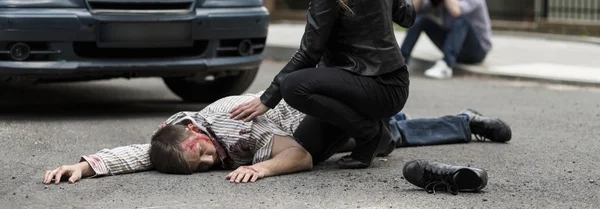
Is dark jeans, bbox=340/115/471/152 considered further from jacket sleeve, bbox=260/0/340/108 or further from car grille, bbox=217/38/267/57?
car grille, bbox=217/38/267/57

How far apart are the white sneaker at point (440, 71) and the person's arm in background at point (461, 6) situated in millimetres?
509

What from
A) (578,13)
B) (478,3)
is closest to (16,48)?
(478,3)

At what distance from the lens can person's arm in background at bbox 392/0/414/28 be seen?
5.76 m

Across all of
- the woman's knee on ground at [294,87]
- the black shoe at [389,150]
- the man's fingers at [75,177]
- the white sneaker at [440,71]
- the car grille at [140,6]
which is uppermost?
the woman's knee on ground at [294,87]

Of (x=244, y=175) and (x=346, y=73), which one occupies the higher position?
(x=346, y=73)

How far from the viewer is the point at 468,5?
11.0 metres

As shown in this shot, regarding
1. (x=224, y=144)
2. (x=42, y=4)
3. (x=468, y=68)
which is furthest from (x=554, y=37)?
(x=224, y=144)

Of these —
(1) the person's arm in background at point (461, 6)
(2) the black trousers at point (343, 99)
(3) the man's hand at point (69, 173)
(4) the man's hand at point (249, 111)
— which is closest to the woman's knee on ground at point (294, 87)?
(2) the black trousers at point (343, 99)

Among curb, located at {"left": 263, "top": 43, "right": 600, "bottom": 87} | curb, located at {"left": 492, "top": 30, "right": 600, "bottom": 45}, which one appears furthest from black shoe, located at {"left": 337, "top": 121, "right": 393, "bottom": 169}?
curb, located at {"left": 492, "top": 30, "right": 600, "bottom": 45}

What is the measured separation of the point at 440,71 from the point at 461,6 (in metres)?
0.63

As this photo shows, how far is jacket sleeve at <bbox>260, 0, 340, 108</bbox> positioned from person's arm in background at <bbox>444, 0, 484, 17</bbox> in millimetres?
5333

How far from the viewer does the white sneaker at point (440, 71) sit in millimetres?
11094

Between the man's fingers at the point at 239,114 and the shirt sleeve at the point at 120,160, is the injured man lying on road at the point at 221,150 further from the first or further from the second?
the man's fingers at the point at 239,114

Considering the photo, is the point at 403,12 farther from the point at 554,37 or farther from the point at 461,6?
the point at 554,37
